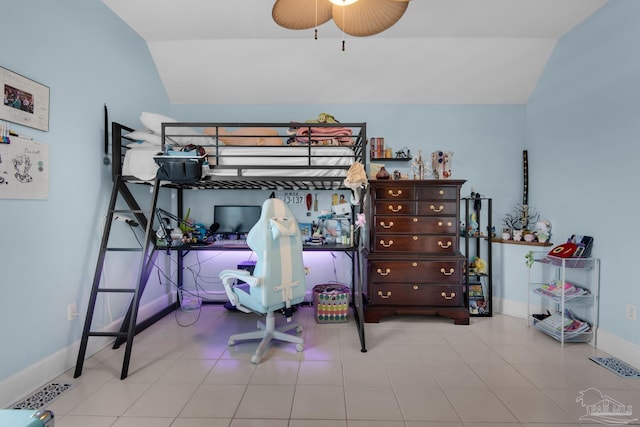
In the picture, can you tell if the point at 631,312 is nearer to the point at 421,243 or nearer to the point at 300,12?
the point at 421,243

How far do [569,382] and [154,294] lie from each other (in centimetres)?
415

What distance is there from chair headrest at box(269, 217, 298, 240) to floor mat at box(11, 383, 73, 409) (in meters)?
1.85

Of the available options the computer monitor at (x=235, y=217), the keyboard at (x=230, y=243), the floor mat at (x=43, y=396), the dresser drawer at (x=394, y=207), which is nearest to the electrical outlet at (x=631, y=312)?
the dresser drawer at (x=394, y=207)

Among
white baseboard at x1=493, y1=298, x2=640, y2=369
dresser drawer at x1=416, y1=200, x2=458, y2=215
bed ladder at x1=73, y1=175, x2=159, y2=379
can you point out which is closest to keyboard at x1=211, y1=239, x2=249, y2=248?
bed ladder at x1=73, y1=175, x2=159, y2=379

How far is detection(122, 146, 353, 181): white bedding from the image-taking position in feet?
9.27

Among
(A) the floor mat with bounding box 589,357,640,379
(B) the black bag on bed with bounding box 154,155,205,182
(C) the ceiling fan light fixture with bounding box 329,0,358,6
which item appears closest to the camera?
(C) the ceiling fan light fixture with bounding box 329,0,358,6

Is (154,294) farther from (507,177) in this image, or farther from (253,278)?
(507,177)

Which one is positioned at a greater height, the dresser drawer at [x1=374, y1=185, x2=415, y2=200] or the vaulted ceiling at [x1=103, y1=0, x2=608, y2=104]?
the vaulted ceiling at [x1=103, y1=0, x2=608, y2=104]

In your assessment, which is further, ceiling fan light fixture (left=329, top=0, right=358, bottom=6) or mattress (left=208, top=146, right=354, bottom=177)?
mattress (left=208, top=146, right=354, bottom=177)

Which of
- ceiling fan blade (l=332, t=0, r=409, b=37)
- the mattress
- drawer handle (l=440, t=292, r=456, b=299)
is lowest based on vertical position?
drawer handle (l=440, t=292, r=456, b=299)

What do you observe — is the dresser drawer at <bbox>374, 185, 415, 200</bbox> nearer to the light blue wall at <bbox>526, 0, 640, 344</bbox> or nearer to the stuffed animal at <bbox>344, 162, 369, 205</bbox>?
the stuffed animal at <bbox>344, 162, 369, 205</bbox>

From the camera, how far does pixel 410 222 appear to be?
11.2ft

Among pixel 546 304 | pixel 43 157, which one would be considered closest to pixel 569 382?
pixel 546 304

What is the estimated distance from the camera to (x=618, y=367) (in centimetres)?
242
